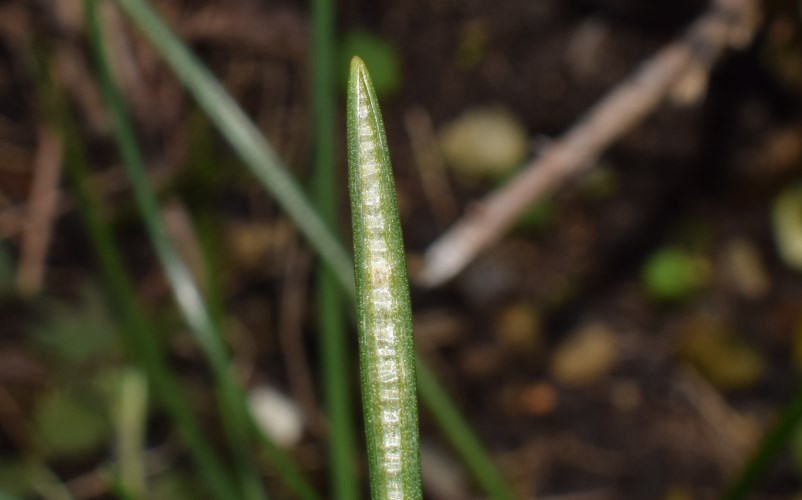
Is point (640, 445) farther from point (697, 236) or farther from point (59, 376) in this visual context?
point (59, 376)

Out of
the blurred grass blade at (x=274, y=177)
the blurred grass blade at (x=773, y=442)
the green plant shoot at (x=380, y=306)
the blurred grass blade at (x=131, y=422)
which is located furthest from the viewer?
the blurred grass blade at (x=131, y=422)

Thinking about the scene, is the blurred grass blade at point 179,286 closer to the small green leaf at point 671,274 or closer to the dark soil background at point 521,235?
the dark soil background at point 521,235

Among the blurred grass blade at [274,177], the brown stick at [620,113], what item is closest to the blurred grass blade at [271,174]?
the blurred grass blade at [274,177]

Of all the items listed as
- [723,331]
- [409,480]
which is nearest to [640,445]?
[723,331]

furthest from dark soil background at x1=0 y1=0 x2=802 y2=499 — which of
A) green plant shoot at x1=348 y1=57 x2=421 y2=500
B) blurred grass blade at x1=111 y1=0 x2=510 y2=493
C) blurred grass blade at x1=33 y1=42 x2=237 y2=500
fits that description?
green plant shoot at x1=348 y1=57 x2=421 y2=500

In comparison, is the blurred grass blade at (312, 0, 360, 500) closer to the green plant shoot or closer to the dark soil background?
the green plant shoot

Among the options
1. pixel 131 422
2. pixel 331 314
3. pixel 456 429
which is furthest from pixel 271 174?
pixel 131 422
